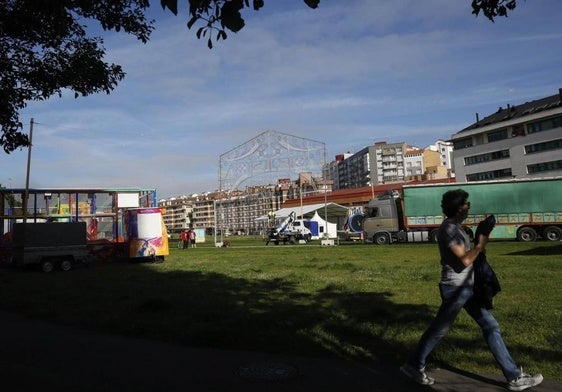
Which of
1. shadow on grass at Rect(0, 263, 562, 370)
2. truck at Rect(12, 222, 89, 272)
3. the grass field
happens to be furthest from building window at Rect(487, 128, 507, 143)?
shadow on grass at Rect(0, 263, 562, 370)

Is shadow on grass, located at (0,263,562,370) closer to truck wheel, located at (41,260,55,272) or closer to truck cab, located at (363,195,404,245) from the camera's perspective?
truck wheel, located at (41,260,55,272)

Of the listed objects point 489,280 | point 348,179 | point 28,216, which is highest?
point 348,179

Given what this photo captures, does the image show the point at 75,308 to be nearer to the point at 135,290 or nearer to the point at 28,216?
the point at 135,290

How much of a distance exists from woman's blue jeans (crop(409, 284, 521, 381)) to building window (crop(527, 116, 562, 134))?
240ft

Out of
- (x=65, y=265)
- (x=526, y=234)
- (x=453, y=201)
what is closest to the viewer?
(x=453, y=201)

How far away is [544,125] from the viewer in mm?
69562

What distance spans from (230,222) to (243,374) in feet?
489

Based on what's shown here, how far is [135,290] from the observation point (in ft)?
38.8

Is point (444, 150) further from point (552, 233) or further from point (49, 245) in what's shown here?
point (49, 245)

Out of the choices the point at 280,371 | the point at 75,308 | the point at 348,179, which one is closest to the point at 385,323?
the point at 280,371

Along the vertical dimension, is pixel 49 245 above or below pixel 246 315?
above

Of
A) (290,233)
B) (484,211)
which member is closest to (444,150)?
(290,233)

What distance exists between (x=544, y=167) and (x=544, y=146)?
2.99 m

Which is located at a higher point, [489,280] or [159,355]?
[489,280]
